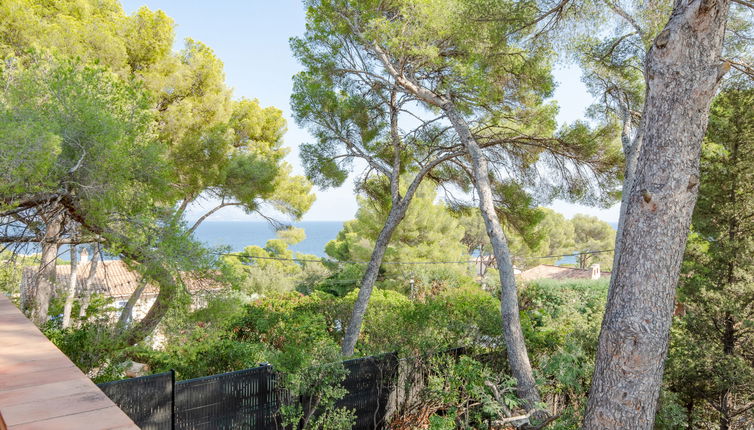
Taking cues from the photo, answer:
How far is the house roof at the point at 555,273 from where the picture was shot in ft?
60.7

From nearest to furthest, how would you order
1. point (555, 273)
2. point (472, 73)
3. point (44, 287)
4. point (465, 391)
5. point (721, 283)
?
point (465, 391), point (721, 283), point (472, 73), point (44, 287), point (555, 273)

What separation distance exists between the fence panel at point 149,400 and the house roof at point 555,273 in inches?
618

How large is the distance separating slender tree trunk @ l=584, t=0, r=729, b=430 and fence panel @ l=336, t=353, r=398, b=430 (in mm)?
2503

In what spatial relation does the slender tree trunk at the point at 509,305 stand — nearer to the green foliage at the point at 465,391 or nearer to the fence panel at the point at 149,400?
the green foliage at the point at 465,391

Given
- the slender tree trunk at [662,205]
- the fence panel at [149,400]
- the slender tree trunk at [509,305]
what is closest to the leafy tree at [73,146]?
the fence panel at [149,400]

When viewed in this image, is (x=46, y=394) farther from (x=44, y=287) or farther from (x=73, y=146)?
(x=44, y=287)

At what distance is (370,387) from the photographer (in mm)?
5203

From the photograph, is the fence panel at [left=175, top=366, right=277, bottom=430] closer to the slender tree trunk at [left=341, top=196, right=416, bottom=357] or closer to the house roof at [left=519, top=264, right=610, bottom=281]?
the slender tree trunk at [left=341, top=196, right=416, bottom=357]

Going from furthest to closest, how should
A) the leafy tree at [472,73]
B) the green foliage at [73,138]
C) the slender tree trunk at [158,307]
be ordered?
1. the leafy tree at [472,73]
2. the slender tree trunk at [158,307]
3. the green foliage at [73,138]

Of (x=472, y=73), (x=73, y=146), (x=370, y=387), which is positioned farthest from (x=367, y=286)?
(x=73, y=146)

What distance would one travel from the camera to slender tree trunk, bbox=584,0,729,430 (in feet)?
10.3

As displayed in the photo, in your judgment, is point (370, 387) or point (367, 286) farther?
point (367, 286)

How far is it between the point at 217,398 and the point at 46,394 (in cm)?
298

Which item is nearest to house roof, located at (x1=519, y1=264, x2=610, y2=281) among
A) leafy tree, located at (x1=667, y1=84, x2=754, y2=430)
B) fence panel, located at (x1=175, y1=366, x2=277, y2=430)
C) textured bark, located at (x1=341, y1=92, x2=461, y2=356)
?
textured bark, located at (x1=341, y1=92, x2=461, y2=356)
